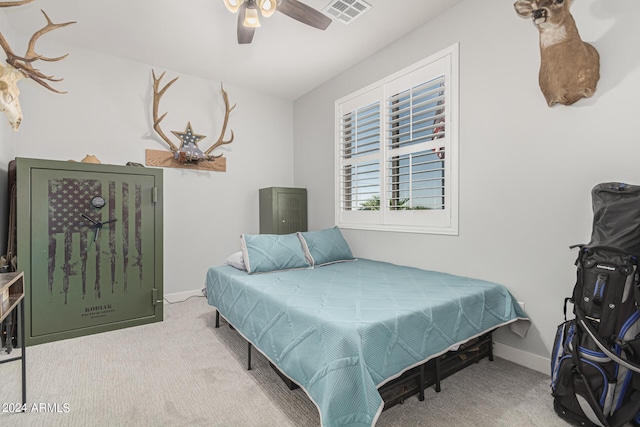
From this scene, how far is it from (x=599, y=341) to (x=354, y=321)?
1.13 m

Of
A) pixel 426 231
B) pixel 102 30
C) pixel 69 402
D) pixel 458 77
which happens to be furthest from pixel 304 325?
pixel 102 30

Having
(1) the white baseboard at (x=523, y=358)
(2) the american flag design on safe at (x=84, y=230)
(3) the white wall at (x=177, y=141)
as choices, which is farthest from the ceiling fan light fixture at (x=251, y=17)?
(1) the white baseboard at (x=523, y=358)

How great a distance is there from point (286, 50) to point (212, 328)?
2.86m

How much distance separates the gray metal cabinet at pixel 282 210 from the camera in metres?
4.02

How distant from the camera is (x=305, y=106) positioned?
437 centimetres

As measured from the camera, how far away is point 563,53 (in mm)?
1872

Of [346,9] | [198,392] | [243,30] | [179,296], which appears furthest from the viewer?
[179,296]

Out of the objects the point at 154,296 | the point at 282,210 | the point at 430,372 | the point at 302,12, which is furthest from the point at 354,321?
the point at 282,210

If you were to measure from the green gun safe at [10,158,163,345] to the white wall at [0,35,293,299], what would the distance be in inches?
21.1

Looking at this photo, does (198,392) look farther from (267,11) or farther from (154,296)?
(267,11)

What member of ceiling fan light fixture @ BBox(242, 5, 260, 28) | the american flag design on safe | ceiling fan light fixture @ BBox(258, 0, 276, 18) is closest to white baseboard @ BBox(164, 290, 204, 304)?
the american flag design on safe

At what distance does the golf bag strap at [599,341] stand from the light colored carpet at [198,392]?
0.46m

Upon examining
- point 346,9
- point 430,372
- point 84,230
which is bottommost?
point 430,372

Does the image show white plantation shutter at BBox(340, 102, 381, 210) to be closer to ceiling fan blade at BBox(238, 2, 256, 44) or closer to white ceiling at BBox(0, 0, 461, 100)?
white ceiling at BBox(0, 0, 461, 100)
